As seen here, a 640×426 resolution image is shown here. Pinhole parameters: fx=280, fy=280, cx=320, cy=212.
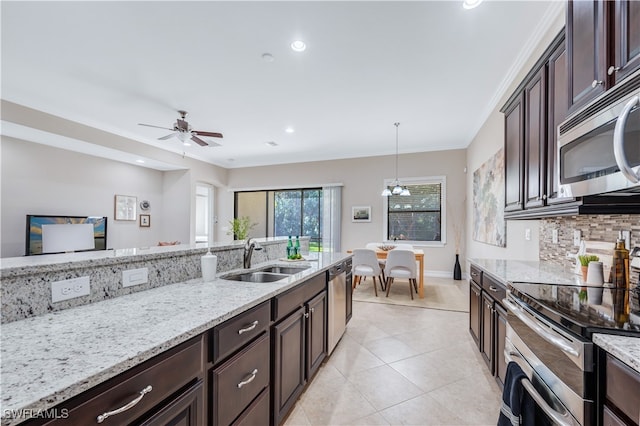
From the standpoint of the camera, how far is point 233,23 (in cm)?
240

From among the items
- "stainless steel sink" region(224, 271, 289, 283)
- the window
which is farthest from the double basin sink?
the window

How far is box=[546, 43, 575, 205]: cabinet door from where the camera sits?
5.52 feet

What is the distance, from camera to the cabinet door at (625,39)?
3.56 ft

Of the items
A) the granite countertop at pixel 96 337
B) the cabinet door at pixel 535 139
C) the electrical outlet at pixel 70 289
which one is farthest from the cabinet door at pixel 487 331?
the electrical outlet at pixel 70 289

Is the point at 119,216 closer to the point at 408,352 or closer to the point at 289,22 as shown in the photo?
the point at 289,22

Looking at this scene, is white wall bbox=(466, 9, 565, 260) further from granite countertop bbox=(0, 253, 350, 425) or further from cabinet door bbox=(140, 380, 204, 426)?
cabinet door bbox=(140, 380, 204, 426)

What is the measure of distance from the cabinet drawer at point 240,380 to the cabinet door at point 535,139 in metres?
2.02

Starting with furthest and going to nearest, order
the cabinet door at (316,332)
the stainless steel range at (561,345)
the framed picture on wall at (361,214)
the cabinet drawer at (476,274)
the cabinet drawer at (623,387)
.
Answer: the framed picture on wall at (361,214), the cabinet drawer at (476,274), the cabinet door at (316,332), the stainless steel range at (561,345), the cabinet drawer at (623,387)

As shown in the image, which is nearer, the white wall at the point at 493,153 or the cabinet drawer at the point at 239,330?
the cabinet drawer at the point at 239,330

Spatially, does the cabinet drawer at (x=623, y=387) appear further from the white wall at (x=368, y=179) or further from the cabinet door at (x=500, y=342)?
the white wall at (x=368, y=179)

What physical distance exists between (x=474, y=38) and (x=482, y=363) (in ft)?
9.60

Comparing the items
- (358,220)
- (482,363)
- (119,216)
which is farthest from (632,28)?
(119,216)

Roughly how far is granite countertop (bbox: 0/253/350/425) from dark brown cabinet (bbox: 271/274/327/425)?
29 cm

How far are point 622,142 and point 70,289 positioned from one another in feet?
7.26
